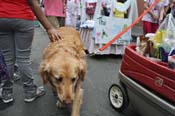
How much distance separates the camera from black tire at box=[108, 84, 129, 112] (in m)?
3.57

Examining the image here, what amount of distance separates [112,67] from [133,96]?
232 centimetres

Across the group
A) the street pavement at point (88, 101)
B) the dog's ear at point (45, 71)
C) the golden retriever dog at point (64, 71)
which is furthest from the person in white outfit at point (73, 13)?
the dog's ear at point (45, 71)

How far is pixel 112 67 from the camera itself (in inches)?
222

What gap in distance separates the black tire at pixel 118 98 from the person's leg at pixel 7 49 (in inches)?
49.4

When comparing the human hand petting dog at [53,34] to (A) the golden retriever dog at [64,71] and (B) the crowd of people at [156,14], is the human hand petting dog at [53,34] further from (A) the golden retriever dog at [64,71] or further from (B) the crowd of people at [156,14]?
(B) the crowd of people at [156,14]

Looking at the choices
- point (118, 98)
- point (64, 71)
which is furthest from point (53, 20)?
point (64, 71)

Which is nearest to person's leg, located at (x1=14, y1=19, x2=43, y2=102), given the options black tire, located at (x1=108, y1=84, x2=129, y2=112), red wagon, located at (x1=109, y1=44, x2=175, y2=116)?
black tire, located at (x1=108, y1=84, x2=129, y2=112)

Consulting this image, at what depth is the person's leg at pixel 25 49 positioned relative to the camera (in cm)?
Result: 357

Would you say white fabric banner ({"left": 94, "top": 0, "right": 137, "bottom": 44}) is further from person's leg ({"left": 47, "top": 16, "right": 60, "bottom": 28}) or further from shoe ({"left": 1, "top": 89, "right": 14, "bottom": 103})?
shoe ({"left": 1, "top": 89, "right": 14, "bottom": 103})

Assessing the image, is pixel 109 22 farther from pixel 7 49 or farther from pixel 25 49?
pixel 7 49

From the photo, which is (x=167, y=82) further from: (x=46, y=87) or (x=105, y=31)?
(x=105, y=31)

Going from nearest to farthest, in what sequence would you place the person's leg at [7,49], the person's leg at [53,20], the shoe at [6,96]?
the person's leg at [7,49], the shoe at [6,96], the person's leg at [53,20]

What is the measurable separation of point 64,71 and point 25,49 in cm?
90

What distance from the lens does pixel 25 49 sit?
3721mm
